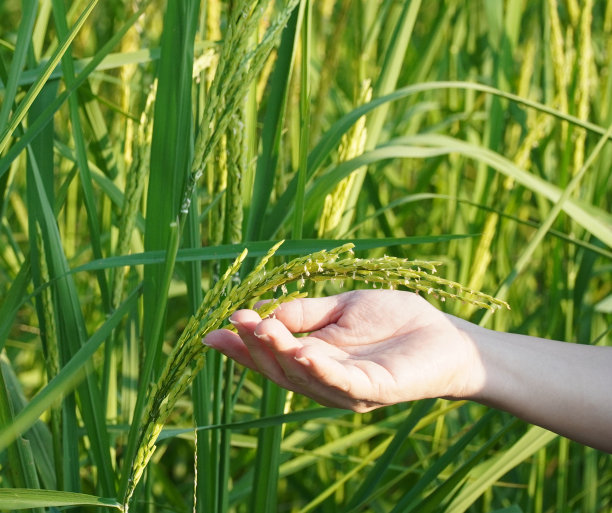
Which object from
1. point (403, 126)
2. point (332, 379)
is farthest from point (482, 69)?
point (332, 379)

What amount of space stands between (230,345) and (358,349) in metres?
0.19

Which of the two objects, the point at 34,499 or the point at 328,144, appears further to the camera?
the point at 328,144

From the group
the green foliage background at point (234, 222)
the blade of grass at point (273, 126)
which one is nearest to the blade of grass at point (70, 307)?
the green foliage background at point (234, 222)

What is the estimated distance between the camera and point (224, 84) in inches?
29.4

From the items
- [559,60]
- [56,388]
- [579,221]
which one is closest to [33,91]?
[56,388]

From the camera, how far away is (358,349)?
3.00ft

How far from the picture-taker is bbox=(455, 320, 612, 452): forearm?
0.94 m

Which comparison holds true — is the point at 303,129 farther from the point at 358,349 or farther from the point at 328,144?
the point at 358,349

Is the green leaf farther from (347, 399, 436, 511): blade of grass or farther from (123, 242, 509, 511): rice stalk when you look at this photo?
(347, 399, 436, 511): blade of grass

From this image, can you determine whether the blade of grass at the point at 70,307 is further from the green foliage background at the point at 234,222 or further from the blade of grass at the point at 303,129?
the blade of grass at the point at 303,129

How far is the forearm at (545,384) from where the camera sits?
36.9 inches

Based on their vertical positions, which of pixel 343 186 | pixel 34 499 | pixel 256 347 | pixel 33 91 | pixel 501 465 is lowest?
pixel 501 465

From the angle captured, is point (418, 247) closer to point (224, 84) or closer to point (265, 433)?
point (265, 433)

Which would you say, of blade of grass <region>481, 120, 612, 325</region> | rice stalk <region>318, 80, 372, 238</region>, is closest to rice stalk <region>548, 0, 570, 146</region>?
blade of grass <region>481, 120, 612, 325</region>
